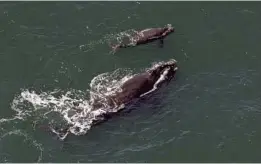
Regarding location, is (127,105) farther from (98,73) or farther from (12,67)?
(12,67)

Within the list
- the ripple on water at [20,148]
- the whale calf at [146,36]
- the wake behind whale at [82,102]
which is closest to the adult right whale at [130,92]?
the wake behind whale at [82,102]

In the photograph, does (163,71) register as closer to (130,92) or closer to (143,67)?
(143,67)

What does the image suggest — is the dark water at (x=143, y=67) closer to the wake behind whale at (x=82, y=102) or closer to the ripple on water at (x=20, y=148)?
the ripple on water at (x=20, y=148)

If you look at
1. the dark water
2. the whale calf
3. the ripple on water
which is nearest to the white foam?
the dark water

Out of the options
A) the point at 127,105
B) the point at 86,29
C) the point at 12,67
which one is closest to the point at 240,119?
the point at 127,105

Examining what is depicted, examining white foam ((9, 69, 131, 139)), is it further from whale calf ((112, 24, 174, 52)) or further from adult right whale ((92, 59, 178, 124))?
whale calf ((112, 24, 174, 52))

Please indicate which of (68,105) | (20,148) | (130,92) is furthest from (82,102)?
(20,148)
